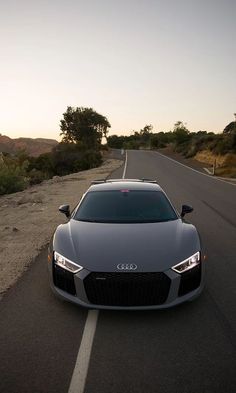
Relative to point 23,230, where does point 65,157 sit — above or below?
below

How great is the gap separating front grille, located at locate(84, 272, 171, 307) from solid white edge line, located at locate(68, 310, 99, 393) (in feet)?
0.89

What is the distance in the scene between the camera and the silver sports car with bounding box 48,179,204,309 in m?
4.50

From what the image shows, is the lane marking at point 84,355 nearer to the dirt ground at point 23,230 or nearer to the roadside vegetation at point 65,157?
the dirt ground at point 23,230

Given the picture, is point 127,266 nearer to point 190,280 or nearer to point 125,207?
point 190,280

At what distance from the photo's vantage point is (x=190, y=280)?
4.77 meters

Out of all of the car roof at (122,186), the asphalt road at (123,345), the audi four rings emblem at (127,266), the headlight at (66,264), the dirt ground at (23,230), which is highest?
the car roof at (122,186)

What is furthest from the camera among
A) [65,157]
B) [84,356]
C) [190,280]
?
[65,157]

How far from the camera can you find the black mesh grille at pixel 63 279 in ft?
15.4

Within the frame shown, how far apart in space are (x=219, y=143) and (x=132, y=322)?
42608mm

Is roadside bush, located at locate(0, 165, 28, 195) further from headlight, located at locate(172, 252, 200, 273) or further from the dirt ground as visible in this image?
headlight, located at locate(172, 252, 200, 273)

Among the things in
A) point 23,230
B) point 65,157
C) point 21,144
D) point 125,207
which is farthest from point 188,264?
point 21,144

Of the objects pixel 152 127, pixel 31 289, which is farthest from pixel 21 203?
pixel 152 127

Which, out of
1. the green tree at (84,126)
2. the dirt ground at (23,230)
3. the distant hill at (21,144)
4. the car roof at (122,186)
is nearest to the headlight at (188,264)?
the car roof at (122,186)

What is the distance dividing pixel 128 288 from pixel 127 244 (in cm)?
68
